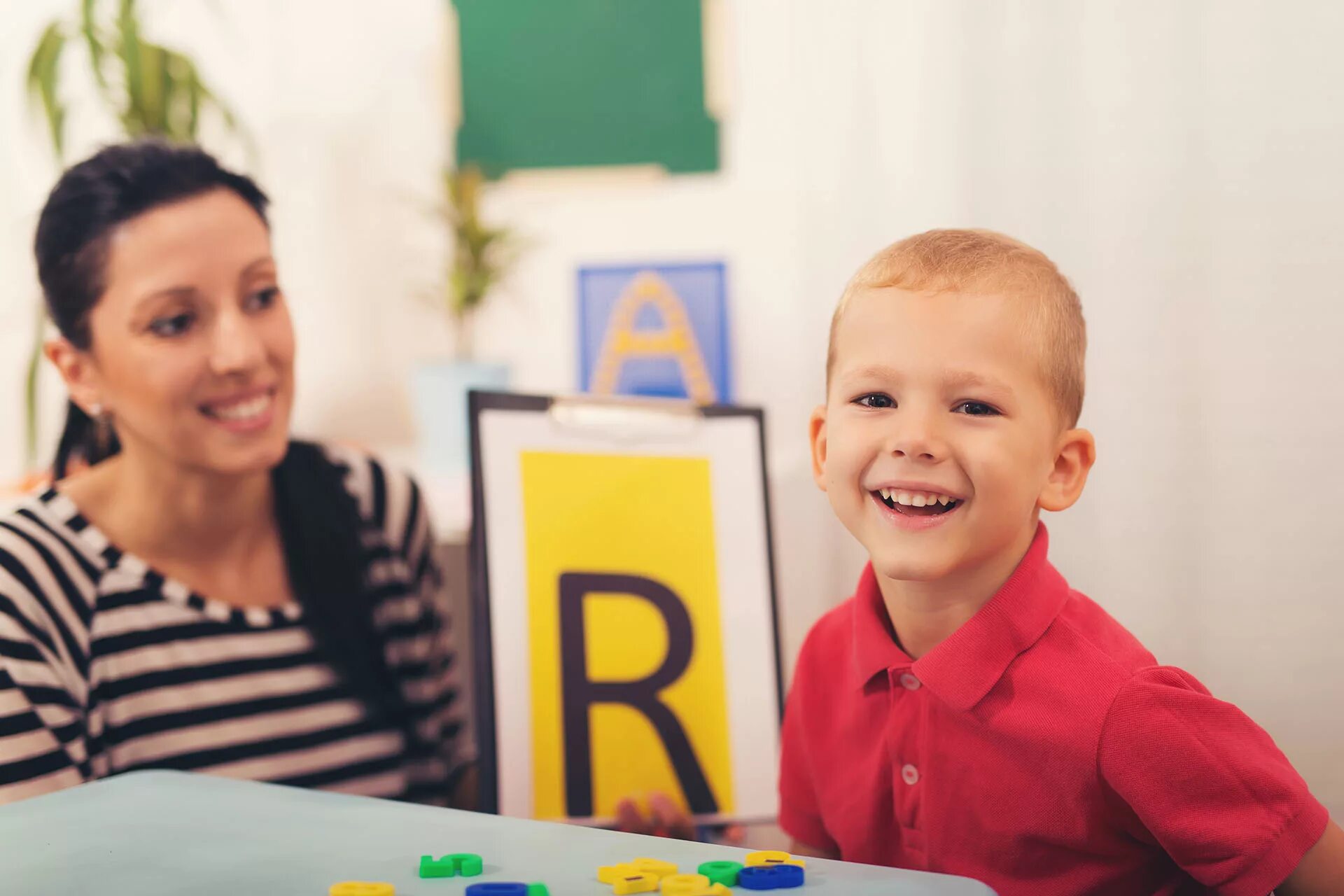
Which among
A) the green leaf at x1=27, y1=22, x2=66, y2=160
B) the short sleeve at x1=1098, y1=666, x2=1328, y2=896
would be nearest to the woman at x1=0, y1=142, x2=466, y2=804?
the green leaf at x1=27, y1=22, x2=66, y2=160

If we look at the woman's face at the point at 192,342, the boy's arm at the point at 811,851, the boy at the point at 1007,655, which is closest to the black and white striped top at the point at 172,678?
the woman's face at the point at 192,342

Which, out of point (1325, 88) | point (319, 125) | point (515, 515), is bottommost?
point (515, 515)

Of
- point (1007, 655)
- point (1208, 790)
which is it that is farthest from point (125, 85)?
point (1208, 790)

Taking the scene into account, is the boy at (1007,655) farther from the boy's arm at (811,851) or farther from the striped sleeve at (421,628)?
the striped sleeve at (421,628)

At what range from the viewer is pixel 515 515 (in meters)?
1.15

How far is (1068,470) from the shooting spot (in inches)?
30.1

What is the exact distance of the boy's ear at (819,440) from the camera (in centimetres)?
80

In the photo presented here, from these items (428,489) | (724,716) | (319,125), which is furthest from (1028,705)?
(319,125)

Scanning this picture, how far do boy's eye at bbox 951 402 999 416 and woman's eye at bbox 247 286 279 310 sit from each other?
2.42 feet

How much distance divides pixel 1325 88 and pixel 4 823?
123 cm

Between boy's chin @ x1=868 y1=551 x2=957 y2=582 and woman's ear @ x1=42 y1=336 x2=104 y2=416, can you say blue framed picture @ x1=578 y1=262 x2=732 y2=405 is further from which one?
boy's chin @ x1=868 y1=551 x2=957 y2=582

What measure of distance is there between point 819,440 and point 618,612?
0.40m

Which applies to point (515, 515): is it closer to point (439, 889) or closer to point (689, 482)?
point (689, 482)

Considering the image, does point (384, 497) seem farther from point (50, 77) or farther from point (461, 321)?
point (50, 77)
